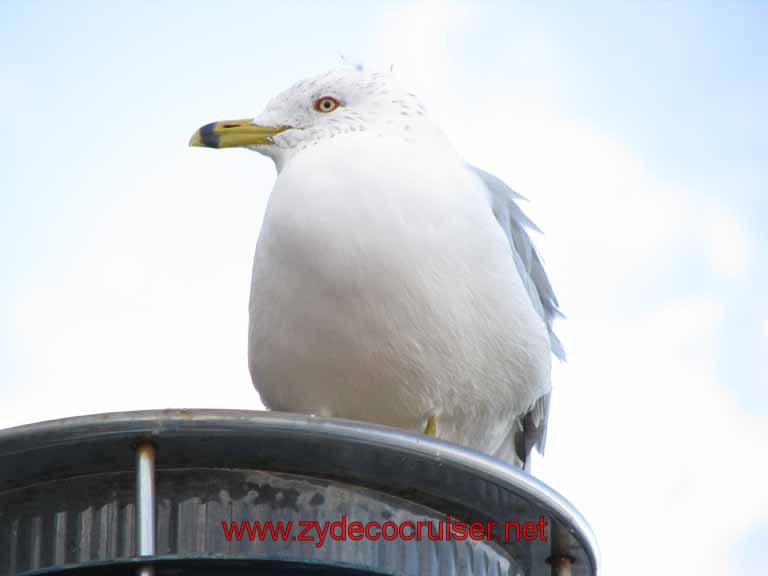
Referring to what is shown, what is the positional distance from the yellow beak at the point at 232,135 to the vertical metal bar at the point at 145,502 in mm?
2323

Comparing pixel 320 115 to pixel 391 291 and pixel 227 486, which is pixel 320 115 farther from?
pixel 227 486

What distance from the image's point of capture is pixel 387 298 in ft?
13.7

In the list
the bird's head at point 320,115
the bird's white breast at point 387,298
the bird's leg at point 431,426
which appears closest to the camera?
the bird's white breast at point 387,298

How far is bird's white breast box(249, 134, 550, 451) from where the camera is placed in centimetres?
420

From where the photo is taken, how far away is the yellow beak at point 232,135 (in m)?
4.90

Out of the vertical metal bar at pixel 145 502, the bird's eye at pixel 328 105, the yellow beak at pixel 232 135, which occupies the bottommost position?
the vertical metal bar at pixel 145 502

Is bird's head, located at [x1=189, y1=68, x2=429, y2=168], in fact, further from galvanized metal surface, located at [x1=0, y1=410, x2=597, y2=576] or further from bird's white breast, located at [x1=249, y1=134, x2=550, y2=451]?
galvanized metal surface, located at [x1=0, y1=410, x2=597, y2=576]

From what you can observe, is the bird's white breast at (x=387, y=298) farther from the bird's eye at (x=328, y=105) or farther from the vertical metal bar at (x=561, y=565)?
the vertical metal bar at (x=561, y=565)

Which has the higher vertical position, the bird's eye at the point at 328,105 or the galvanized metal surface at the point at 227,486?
the bird's eye at the point at 328,105

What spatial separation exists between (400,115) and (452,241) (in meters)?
0.65

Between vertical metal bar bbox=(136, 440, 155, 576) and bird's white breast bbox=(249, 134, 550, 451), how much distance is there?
153 cm

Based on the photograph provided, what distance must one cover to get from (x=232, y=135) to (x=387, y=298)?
103 cm

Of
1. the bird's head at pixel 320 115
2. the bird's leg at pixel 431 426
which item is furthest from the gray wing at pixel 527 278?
the bird's leg at pixel 431 426

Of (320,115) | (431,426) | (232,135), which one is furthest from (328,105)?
(431,426)
